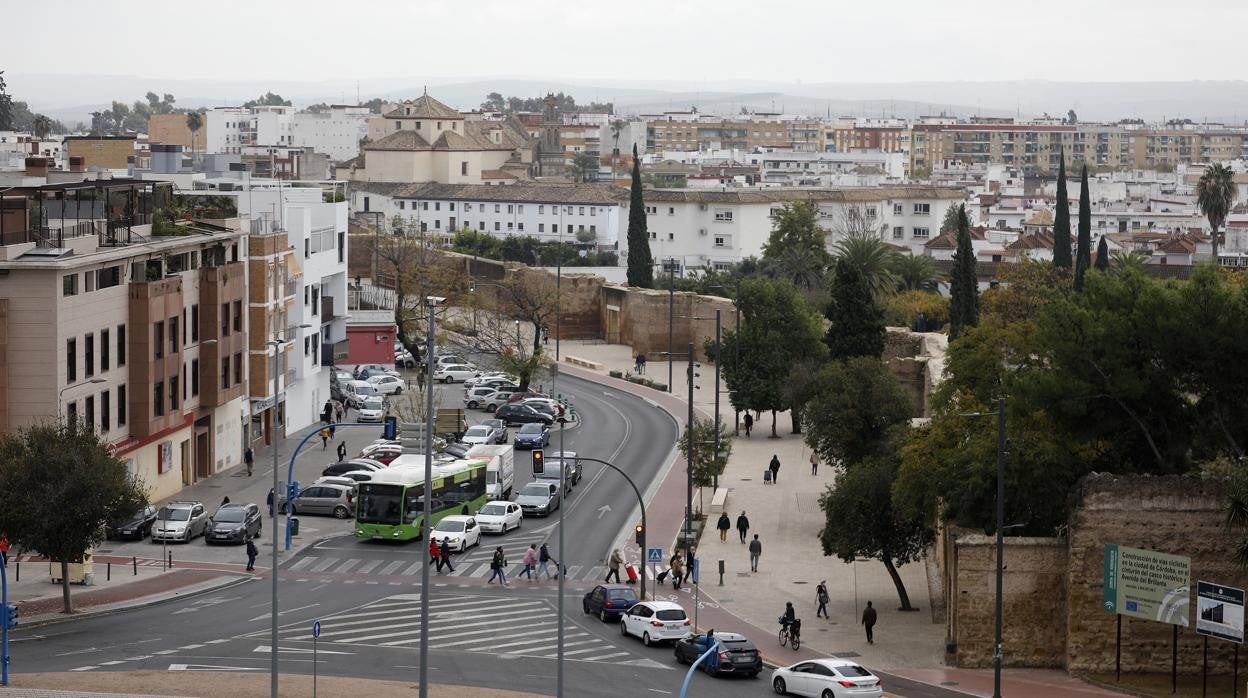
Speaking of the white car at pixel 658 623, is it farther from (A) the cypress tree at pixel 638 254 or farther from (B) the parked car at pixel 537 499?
(A) the cypress tree at pixel 638 254

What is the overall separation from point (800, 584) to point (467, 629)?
410 inches

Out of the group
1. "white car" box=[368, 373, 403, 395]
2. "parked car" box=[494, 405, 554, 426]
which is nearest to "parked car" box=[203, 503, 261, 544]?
"parked car" box=[494, 405, 554, 426]

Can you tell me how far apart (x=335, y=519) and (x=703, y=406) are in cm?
2911

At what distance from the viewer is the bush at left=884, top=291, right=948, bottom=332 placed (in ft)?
329

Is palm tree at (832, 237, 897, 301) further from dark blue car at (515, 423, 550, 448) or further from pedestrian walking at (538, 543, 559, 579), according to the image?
pedestrian walking at (538, 543, 559, 579)

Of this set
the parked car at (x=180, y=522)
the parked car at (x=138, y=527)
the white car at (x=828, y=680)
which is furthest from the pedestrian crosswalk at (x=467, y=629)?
the parked car at (x=138, y=527)

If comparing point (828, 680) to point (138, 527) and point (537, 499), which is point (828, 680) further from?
point (138, 527)

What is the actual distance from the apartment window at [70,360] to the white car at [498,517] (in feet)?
39.5

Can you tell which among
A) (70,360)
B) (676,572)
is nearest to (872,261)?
(676,572)

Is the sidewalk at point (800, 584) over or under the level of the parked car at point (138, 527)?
under

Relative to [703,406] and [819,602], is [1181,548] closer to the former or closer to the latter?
[819,602]

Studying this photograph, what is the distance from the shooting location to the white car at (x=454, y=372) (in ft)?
288

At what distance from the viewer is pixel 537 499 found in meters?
59.5

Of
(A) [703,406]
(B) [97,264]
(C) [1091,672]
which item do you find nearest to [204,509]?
(B) [97,264]
